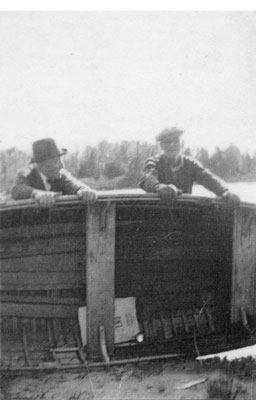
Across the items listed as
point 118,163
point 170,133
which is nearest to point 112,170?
point 118,163

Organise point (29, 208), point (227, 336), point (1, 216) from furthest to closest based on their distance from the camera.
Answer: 1. point (227, 336)
2. point (1, 216)
3. point (29, 208)

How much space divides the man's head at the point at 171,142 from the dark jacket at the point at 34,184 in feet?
3.25

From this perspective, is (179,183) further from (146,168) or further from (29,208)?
(29,208)

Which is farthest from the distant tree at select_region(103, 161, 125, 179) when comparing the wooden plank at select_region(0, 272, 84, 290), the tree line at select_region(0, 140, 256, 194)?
the wooden plank at select_region(0, 272, 84, 290)

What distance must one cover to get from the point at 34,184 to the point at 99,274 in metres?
1.10

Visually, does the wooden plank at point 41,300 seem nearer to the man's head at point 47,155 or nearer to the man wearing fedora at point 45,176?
the man wearing fedora at point 45,176

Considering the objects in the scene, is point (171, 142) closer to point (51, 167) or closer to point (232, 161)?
point (232, 161)

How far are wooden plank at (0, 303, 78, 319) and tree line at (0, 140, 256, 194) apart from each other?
1185mm

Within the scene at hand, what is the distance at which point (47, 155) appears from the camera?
4.38 metres

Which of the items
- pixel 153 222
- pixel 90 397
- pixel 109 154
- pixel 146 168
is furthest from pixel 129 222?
pixel 90 397

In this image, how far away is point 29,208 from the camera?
4.12 metres

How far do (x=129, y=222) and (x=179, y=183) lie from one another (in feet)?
2.29

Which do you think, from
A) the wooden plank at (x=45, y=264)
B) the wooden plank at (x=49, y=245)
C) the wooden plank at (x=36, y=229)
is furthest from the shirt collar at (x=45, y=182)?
the wooden plank at (x=45, y=264)

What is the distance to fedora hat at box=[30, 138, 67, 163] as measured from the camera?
4.38 metres
